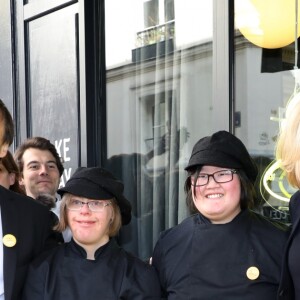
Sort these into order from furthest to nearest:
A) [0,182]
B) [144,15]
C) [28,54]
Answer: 1. [28,54]
2. [144,15]
3. [0,182]

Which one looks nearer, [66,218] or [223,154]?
[223,154]

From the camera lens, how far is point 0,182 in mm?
2857

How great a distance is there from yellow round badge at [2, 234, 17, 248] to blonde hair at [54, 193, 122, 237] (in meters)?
0.20

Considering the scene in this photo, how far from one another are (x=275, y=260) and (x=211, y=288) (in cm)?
26

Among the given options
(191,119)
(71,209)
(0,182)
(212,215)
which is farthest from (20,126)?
(212,215)

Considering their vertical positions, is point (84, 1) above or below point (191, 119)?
above

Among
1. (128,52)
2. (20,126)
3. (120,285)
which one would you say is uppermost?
(128,52)

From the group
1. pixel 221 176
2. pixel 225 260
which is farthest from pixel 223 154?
pixel 225 260

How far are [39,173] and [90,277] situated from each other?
3.59ft

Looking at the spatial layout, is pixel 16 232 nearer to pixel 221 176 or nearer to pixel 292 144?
pixel 221 176

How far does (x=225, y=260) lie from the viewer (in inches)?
92.4

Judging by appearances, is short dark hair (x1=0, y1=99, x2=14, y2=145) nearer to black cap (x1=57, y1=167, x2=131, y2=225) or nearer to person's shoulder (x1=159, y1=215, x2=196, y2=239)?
Answer: black cap (x1=57, y1=167, x2=131, y2=225)

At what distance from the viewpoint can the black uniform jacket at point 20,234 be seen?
2.45 meters

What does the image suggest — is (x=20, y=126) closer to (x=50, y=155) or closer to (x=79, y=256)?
(x=50, y=155)
